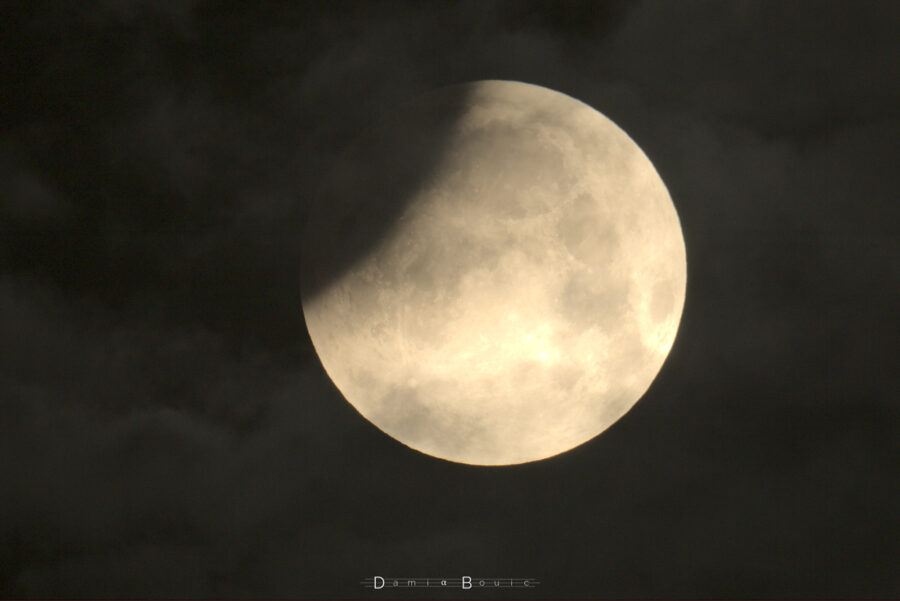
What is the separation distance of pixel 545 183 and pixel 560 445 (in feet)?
10.2

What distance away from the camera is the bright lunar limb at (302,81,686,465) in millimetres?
7445

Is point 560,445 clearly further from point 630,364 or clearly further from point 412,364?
point 412,364

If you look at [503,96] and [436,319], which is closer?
[436,319]

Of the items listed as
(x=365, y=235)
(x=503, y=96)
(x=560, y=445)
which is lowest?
(x=560, y=445)

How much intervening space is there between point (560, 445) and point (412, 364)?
2.11m

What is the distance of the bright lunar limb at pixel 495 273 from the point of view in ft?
24.4

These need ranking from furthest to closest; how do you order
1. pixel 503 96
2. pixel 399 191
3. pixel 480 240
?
pixel 503 96 → pixel 399 191 → pixel 480 240

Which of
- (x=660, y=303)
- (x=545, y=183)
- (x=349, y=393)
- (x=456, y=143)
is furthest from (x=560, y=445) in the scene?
(x=456, y=143)

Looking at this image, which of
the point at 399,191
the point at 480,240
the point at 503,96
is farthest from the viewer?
the point at 503,96

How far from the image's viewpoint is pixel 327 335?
8.66 metres

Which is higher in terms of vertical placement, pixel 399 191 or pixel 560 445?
pixel 399 191

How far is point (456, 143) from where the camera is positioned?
309 inches

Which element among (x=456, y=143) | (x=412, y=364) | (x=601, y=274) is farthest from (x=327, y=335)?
(x=601, y=274)

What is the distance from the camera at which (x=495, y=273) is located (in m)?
7.36
